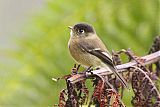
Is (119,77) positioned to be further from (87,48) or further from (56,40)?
(56,40)

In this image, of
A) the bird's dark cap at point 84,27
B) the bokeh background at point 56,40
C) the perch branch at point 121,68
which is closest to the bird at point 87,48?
the bird's dark cap at point 84,27

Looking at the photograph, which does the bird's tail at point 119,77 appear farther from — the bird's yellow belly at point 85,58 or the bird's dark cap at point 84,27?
the bird's dark cap at point 84,27

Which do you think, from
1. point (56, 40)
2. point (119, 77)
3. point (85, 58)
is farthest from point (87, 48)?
Answer: point (56, 40)

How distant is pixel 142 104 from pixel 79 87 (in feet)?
0.87

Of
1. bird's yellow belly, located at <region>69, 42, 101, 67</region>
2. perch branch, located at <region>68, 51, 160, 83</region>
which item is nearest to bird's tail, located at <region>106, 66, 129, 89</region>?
perch branch, located at <region>68, 51, 160, 83</region>

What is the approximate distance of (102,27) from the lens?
3.74 meters

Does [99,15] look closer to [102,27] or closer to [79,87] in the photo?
[102,27]

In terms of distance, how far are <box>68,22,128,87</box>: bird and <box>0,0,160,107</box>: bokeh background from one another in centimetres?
85

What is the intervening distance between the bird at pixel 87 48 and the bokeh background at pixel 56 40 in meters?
0.85

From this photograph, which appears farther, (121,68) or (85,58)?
(85,58)

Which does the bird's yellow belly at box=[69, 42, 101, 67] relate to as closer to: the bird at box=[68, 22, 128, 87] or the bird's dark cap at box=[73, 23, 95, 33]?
the bird at box=[68, 22, 128, 87]

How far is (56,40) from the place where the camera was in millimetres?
3812

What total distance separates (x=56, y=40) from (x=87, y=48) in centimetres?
113

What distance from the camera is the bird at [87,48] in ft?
8.16
